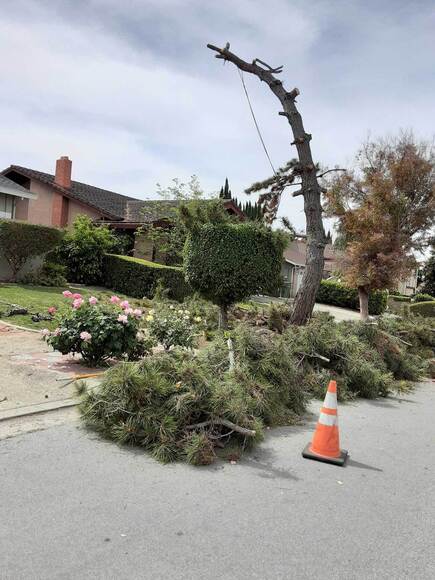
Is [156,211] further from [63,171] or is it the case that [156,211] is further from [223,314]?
[223,314]

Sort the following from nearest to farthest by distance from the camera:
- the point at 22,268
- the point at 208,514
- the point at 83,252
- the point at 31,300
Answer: the point at 208,514, the point at 31,300, the point at 22,268, the point at 83,252

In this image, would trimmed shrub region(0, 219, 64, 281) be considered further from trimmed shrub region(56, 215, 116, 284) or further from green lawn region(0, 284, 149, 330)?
trimmed shrub region(56, 215, 116, 284)

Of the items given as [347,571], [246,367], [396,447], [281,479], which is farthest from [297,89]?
[347,571]

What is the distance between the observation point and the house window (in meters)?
25.0

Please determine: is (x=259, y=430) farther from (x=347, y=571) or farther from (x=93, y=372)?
(x=93, y=372)

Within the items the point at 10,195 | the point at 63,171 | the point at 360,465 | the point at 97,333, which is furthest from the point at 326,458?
the point at 63,171

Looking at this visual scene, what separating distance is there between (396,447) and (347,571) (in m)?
2.69

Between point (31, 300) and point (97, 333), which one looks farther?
point (31, 300)

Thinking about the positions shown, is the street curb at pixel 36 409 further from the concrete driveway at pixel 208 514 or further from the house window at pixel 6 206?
the house window at pixel 6 206

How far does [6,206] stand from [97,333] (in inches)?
840

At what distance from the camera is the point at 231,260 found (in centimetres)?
1090

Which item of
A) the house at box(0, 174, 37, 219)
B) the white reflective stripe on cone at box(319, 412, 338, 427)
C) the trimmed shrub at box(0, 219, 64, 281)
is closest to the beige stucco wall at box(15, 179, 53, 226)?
the house at box(0, 174, 37, 219)

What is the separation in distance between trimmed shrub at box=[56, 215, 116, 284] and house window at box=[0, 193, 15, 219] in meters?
7.73

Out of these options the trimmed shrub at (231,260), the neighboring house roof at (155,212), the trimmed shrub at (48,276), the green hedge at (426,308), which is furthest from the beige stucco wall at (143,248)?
the green hedge at (426,308)
